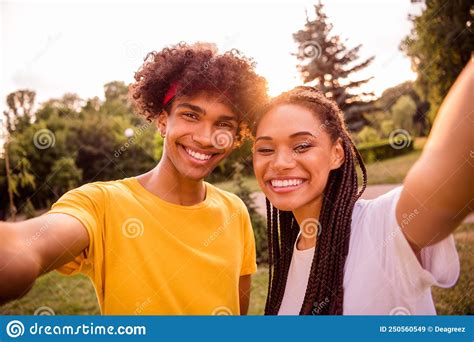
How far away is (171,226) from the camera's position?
172cm

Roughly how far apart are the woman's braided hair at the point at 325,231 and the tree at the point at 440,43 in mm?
1671

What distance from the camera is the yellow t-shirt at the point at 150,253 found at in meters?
1.55

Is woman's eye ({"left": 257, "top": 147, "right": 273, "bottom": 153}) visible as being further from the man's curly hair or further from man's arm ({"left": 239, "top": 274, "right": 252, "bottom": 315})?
man's arm ({"left": 239, "top": 274, "right": 252, "bottom": 315})

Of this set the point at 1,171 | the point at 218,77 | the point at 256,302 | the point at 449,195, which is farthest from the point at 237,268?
the point at 1,171

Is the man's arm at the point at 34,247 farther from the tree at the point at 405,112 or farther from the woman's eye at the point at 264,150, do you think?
the tree at the point at 405,112

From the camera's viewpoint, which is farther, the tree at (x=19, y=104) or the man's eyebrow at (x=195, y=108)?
the tree at (x=19, y=104)

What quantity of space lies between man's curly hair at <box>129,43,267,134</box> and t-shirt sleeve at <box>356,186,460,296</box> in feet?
2.83

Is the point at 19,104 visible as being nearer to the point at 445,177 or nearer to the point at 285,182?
the point at 285,182

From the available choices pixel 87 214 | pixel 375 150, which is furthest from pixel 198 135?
pixel 375 150

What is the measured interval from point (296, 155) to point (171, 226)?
0.59m

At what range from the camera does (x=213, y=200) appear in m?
1.96

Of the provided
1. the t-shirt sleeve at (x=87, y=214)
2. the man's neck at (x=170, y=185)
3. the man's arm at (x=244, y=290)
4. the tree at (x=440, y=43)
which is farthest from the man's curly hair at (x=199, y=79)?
the tree at (x=440, y=43)

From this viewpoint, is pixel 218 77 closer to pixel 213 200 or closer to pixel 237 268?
pixel 213 200

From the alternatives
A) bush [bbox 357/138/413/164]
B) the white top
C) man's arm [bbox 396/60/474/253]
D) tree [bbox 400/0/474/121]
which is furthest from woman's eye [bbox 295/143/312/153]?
bush [bbox 357/138/413/164]
